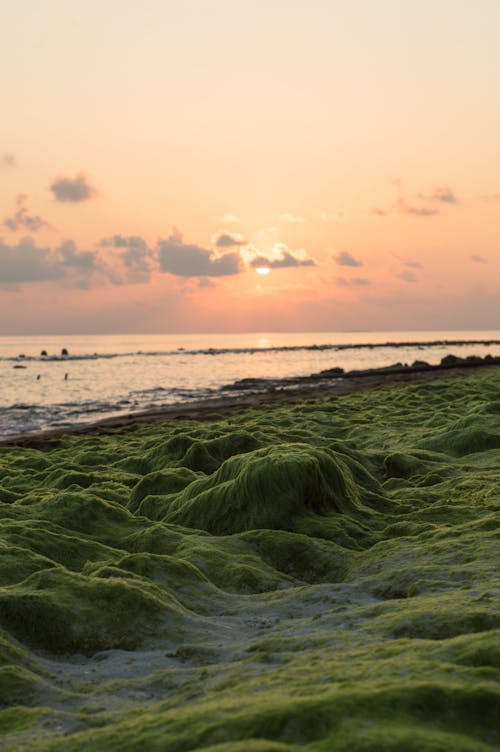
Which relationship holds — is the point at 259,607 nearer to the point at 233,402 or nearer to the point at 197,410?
the point at 197,410

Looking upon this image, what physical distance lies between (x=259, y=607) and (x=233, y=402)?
112 ft

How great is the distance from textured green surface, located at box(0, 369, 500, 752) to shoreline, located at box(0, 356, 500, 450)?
1450 centimetres

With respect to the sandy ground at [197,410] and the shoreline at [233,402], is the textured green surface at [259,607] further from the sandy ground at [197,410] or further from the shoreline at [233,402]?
the shoreline at [233,402]

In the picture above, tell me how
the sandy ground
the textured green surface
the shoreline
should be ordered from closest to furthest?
the textured green surface → the sandy ground → the shoreline

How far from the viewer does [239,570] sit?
8.09 m

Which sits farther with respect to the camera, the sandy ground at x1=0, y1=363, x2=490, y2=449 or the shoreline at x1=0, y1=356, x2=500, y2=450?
the shoreline at x1=0, y1=356, x2=500, y2=450

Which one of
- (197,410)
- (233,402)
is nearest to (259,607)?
(197,410)

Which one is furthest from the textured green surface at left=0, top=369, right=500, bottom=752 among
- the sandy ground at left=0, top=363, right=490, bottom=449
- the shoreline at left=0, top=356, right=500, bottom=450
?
the shoreline at left=0, top=356, right=500, bottom=450

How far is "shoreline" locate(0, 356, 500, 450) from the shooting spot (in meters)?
28.5

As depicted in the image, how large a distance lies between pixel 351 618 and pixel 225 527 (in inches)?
154

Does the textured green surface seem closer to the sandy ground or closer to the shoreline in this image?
the sandy ground

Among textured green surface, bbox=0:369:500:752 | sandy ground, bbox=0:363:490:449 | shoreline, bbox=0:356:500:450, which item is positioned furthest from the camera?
shoreline, bbox=0:356:500:450

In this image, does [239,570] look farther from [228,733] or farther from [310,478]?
[228,733]

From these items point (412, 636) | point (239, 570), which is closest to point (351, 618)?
point (412, 636)
